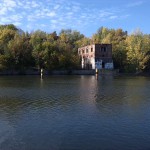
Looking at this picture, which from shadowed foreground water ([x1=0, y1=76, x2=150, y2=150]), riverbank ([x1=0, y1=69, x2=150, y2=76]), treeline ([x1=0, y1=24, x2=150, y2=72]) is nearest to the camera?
shadowed foreground water ([x1=0, y1=76, x2=150, y2=150])

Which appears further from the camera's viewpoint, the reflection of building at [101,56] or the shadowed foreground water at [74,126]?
the reflection of building at [101,56]

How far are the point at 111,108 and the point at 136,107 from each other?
253 cm

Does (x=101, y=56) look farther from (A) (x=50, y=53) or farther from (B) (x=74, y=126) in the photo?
(B) (x=74, y=126)

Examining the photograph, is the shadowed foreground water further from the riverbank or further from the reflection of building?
the reflection of building

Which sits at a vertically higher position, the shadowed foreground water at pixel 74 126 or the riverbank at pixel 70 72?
the riverbank at pixel 70 72

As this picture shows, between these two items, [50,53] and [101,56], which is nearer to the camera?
[50,53]

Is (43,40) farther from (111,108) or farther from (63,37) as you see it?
(111,108)

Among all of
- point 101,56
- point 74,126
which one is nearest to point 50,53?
point 101,56

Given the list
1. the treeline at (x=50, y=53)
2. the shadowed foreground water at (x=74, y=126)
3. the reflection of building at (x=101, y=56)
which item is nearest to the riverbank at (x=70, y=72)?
the treeline at (x=50, y=53)

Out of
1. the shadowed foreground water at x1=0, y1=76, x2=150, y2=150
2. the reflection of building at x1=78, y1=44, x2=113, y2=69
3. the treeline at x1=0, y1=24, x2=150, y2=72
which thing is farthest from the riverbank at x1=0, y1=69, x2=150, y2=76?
the shadowed foreground water at x1=0, y1=76, x2=150, y2=150

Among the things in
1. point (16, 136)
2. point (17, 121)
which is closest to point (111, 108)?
point (17, 121)

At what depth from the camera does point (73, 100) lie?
121 ft

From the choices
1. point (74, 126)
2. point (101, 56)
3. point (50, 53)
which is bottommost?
point (74, 126)

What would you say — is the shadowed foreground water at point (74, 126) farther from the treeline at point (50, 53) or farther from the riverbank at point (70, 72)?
the treeline at point (50, 53)
